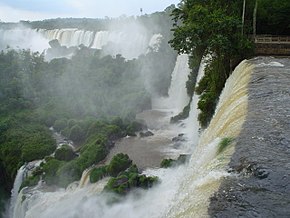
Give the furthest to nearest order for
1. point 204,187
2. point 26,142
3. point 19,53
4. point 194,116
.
Result: point 19,53 < point 26,142 < point 194,116 < point 204,187

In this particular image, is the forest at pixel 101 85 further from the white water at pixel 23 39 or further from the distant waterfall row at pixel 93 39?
the white water at pixel 23 39

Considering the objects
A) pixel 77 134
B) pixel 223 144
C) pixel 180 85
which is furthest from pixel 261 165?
pixel 180 85

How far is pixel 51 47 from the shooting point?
50.3 metres

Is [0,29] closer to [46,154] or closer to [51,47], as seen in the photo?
[51,47]

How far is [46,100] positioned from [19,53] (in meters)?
10.4

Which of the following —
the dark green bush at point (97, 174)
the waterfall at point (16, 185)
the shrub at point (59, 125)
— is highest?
the dark green bush at point (97, 174)

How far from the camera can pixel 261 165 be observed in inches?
295

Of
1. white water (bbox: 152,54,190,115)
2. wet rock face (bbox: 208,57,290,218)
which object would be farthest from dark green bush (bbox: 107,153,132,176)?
white water (bbox: 152,54,190,115)

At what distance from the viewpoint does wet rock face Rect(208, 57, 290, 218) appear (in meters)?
6.23

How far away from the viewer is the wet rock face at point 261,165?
6.23 meters

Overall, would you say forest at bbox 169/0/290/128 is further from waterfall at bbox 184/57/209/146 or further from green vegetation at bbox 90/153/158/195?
green vegetation at bbox 90/153/158/195

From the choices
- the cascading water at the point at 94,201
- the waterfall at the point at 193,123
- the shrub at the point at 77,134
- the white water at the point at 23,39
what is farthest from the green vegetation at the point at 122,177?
the white water at the point at 23,39

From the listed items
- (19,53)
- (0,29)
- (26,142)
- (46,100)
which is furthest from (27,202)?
(0,29)

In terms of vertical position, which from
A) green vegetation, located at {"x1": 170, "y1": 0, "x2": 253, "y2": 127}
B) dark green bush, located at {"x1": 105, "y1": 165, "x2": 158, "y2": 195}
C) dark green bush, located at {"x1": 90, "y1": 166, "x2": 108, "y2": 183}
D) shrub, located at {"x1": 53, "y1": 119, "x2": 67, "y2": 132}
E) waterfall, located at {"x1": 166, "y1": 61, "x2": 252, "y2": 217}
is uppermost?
green vegetation, located at {"x1": 170, "y1": 0, "x2": 253, "y2": 127}
